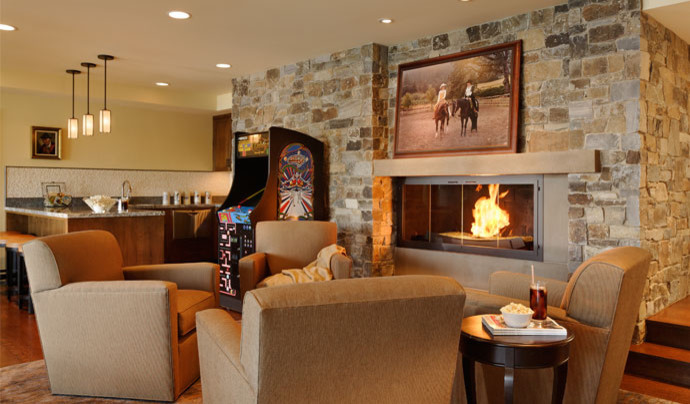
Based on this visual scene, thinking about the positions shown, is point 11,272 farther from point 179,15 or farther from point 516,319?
point 516,319

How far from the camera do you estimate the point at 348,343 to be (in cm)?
173

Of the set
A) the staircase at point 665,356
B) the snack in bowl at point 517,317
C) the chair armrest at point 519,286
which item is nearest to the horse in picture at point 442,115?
the chair armrest at point 519,286

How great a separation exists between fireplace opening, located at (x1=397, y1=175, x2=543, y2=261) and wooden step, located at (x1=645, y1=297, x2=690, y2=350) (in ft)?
2.98

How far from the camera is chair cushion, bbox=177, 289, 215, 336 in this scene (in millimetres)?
3070

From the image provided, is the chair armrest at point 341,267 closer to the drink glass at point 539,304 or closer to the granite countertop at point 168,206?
the drink glass at point 539,304

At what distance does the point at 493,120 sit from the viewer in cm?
448

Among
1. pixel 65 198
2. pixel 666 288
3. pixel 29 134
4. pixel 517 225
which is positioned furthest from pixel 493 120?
pixel 29 134

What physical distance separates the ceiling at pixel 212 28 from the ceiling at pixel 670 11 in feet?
2.33

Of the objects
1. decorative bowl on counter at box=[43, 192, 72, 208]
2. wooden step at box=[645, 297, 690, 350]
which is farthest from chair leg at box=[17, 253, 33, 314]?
wooden step at box=[645, 297, 690, 350]

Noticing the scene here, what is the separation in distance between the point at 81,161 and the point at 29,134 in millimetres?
726

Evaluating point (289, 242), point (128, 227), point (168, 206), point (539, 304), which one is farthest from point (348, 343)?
point (168, 206)

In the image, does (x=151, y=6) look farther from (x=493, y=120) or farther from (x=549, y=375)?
(x=549, y=375)

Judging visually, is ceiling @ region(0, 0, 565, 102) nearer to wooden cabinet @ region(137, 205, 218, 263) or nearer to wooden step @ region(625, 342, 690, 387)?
wooden cabinet @ region(137, 205, 218, 263)

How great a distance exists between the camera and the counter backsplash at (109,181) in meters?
7.18
